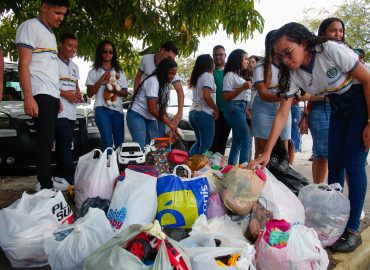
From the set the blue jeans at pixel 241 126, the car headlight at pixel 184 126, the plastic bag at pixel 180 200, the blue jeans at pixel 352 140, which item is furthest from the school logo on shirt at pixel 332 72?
the car headlight at pixel 184 126

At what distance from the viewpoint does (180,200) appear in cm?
279

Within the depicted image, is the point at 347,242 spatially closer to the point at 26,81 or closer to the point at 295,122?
the point at 295,122

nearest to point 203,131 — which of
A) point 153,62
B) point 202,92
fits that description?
point 202,92

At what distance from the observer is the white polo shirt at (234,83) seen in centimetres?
476


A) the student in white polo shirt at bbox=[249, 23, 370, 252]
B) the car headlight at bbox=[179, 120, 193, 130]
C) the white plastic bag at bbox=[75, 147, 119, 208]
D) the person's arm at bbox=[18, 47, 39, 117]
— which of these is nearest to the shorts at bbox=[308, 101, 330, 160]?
the student in white polo shirt at bbox=[249, 23, 370, 252]

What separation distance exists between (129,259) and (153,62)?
3.58 metres

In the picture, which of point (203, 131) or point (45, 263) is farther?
point (203, 131)

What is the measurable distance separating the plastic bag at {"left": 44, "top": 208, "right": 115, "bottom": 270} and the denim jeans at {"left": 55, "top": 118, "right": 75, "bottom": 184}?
5.66 ft

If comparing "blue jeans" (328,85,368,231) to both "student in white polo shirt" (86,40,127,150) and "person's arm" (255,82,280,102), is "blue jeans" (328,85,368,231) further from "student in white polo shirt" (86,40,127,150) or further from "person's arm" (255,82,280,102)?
"student in white polo shirt" (86,40,127,150)

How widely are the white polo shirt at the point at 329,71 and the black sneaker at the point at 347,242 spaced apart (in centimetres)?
108

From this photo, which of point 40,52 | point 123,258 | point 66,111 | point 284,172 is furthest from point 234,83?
point 123,258

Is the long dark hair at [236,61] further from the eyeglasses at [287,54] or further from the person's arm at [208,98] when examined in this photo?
the eyeglasses at [287,54]

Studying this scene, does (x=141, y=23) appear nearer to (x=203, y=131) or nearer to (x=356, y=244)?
(x=203, y=131)

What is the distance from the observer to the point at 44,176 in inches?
137
